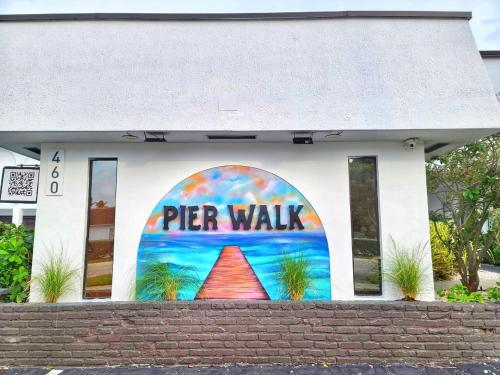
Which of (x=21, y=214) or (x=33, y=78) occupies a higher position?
(x=33, y=78)

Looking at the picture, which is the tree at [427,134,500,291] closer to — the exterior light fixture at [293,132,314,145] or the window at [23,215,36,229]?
the exterior light fixture at [293,132,314,145]

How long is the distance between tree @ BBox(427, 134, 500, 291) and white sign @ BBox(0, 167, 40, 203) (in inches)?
292

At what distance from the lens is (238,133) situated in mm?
4883

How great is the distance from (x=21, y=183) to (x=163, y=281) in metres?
3.04

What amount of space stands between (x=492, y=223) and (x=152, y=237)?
253 inches

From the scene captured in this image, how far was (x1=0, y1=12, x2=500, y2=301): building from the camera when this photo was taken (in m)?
4.70

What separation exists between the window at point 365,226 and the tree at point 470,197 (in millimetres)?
1857

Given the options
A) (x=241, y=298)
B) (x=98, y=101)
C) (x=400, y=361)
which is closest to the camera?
(x=400, y=361)

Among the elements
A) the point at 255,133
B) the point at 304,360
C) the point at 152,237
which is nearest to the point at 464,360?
the point at 304,360

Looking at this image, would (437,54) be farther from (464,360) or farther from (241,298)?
(241,298)

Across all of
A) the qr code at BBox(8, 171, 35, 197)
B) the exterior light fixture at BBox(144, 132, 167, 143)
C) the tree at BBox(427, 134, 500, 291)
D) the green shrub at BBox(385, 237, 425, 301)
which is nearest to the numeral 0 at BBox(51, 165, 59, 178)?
the qr code at BBox(8, 171, 35, 197)

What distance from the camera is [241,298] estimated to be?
5055 millimetres

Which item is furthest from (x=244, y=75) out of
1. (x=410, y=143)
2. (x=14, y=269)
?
(x=14, y=269)

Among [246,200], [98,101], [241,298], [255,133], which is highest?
[98,101]
